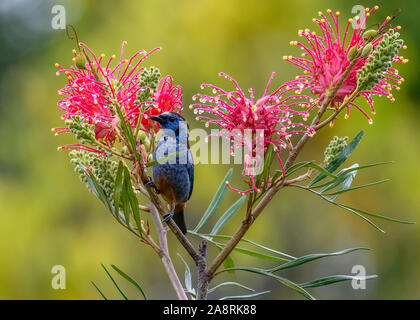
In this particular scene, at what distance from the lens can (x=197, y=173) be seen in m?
4.93

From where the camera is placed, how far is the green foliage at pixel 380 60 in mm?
1246

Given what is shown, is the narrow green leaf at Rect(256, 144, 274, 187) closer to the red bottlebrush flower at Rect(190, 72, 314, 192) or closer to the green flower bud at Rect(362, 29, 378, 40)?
the red bottlebrush flower at Rect(190, 72, 314, 192)

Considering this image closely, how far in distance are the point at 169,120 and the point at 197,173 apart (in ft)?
10.9

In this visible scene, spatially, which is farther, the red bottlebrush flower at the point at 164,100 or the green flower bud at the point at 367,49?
the red bottlebrush flower at the point at 164,100

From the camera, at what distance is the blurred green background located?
4.81 meters

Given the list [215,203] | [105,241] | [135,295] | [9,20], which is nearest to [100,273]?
[105,241]

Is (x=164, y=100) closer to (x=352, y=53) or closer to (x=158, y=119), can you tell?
(x=158, y=119)

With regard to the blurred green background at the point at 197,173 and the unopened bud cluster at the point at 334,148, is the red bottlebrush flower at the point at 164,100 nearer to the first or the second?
the unopened bud cluster at the point at 334,148

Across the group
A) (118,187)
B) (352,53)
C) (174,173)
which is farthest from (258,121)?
(174,173)

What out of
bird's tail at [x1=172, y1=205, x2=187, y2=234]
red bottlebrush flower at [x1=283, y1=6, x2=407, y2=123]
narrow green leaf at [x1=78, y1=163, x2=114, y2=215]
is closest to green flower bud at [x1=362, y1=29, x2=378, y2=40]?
red bottlebrush flower at [x1=283, y1=6, x2=407, y2=123]

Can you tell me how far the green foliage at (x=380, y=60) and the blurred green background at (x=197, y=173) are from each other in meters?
3.60

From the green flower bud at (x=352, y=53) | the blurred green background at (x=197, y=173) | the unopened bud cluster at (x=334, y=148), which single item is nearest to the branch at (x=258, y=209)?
the green flower bud at (x=352, y=53)

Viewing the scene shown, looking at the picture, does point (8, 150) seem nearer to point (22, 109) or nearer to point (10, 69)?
point (22, 109)
